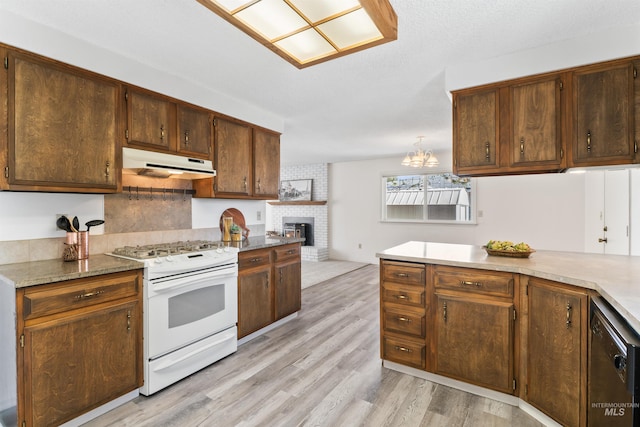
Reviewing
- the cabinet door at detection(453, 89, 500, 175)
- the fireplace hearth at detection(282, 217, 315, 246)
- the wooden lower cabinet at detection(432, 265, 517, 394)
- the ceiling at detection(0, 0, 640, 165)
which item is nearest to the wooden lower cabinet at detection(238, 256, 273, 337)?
the wooden lower cabinet at detection(432, 265, 517, 394)

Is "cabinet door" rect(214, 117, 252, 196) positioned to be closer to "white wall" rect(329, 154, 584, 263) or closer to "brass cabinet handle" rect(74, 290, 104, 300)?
"brass cabinet handle" rect(74, 290, 104, 300)

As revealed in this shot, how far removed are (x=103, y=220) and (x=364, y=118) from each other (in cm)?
306

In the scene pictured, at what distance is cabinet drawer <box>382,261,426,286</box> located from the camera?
236 cm

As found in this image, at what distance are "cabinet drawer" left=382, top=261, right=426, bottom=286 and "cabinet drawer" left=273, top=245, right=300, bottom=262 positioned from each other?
1271mm

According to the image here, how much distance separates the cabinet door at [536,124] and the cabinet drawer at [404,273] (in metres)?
1.13

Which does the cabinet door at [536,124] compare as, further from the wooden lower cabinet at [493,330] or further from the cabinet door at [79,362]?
the cabinet door at [79,362]

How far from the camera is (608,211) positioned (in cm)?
400

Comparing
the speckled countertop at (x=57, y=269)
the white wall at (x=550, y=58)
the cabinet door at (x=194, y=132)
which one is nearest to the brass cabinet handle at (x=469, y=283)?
the white wall at (x=550, y=58)

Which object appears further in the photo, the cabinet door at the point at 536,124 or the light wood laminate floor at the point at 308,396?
the cabinet door at the point at 536,124

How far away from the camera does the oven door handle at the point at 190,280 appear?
7.16ft

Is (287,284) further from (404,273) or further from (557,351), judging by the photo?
(557,351)

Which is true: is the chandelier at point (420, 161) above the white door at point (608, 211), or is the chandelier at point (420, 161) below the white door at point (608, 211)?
above

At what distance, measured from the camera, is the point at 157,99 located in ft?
8.75

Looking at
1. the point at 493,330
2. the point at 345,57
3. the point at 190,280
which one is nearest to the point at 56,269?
the point at 190,280
